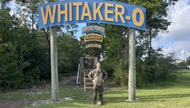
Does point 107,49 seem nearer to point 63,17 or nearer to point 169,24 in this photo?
point 169,24

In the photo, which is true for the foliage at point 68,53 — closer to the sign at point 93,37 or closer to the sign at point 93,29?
the sign at point 93,37

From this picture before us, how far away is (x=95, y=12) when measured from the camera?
1229 cm

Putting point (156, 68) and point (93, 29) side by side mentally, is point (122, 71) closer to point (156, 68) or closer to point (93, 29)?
point (93, 29)

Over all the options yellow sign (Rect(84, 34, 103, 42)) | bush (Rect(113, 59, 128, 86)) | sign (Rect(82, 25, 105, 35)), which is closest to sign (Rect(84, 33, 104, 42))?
yellow sign (Rect(84, 34, 103, 42))

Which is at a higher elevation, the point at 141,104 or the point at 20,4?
the point at 20,4

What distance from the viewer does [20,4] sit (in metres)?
26.1

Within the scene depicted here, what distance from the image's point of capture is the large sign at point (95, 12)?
12.2m

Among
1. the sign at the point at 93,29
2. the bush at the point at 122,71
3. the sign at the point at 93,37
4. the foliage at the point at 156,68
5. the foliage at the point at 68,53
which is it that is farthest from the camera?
the foliage at the point at 68,53

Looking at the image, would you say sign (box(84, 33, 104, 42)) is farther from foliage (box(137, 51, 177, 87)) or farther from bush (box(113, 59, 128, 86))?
foliage (box(137, 51, 177, 87))

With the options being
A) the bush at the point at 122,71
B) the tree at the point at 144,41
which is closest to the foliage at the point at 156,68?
the tree at the point at 144,41

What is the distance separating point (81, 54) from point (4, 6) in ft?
48.3

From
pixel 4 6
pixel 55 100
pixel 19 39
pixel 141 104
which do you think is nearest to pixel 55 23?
pixel 55 100

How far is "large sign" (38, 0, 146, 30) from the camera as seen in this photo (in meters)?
12.2

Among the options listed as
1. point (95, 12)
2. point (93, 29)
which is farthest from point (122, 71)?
point (95, 12)
